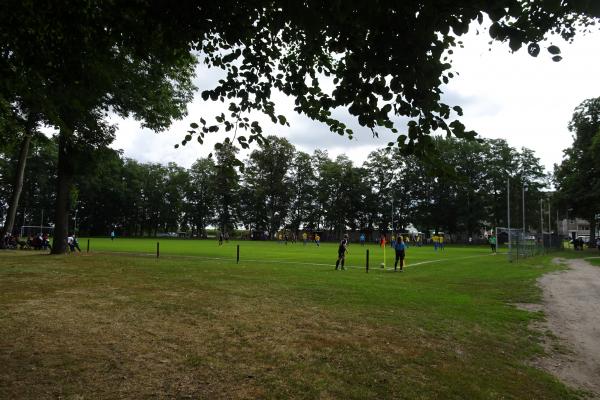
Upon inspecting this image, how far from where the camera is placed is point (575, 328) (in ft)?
30.8

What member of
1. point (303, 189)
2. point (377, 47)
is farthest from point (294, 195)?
point (377, 47)

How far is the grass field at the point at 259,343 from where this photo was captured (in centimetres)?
509

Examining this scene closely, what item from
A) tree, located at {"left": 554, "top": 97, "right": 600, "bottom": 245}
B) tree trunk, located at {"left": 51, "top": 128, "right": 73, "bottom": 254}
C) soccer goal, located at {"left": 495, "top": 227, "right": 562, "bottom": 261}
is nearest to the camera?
tree trunk, located at {"left": 51, "top": 128, "right": 73, "bottom": 254}

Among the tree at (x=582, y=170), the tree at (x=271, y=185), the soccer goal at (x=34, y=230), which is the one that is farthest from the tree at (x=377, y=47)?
the tree at (x=271, y=185)

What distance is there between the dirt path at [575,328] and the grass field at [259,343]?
0.42 meters

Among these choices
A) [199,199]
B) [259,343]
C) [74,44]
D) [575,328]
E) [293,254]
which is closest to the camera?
[259,343]

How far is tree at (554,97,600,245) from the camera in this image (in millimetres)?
48875

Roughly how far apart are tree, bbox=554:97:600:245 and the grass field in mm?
44308

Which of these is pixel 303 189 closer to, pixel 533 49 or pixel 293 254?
pixel 293 254

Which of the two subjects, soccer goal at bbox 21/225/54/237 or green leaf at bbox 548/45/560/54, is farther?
soccer goal at bbox 21/225/54/237

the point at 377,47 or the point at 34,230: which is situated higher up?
the point at 377,47

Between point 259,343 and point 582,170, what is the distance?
55389 millimetres

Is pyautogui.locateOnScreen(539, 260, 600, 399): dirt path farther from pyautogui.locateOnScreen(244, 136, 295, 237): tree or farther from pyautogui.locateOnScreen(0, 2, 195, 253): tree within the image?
pyautogui.locateOnScreen(244, 136, 295, 237): tree

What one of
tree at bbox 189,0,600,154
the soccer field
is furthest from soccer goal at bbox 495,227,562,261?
tree at bbox 189,0,600,154
